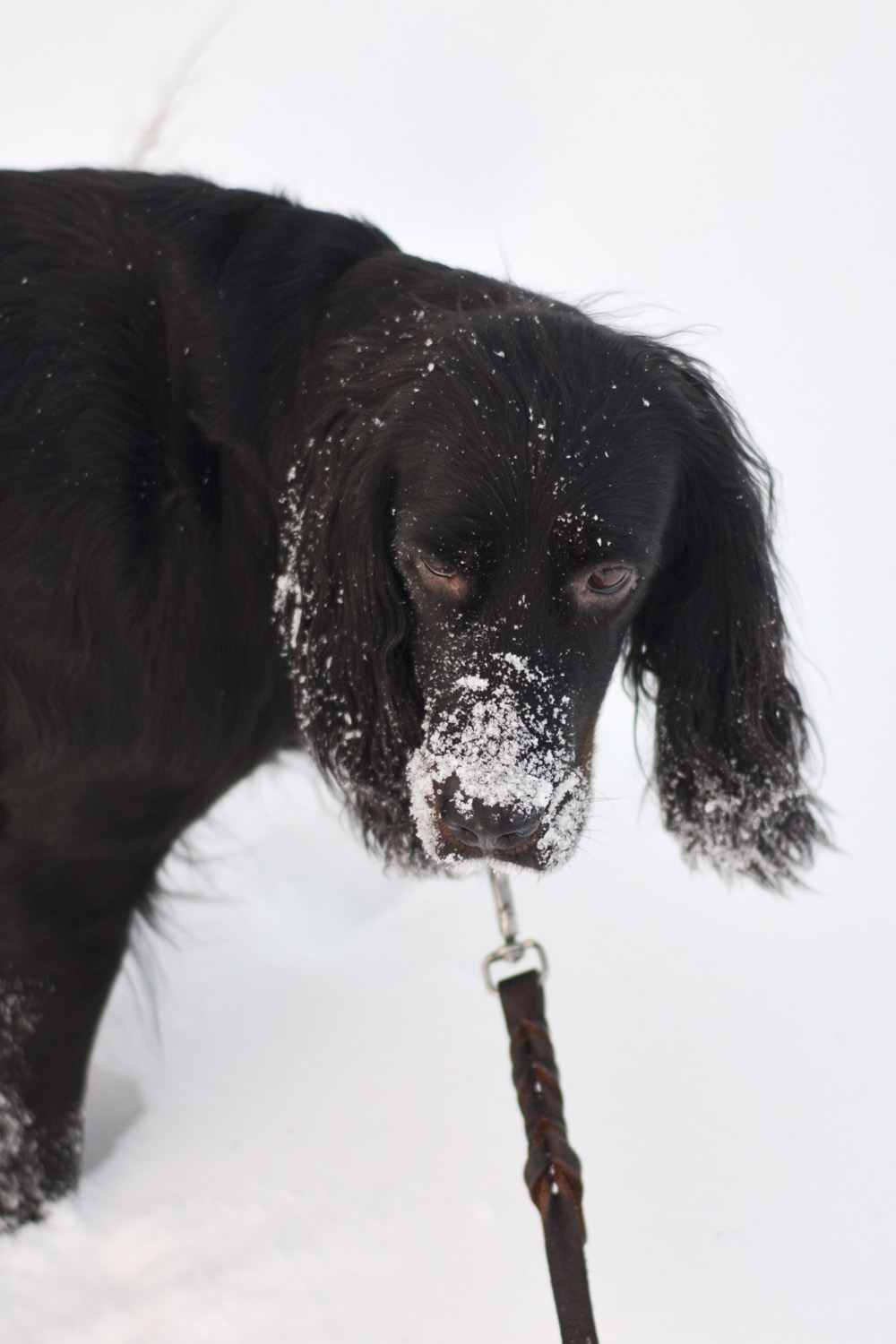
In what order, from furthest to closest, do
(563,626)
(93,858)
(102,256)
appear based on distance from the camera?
(93,858), (102,256), (563,626)

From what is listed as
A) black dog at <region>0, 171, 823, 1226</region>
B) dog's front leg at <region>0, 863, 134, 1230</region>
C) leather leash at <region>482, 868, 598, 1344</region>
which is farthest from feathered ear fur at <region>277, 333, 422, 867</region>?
dog's front leg at <region>0, 863, 134, 1230</region>

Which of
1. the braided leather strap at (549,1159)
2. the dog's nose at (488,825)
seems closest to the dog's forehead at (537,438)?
the dog's nose at (488,825)

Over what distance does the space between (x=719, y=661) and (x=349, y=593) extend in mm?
626

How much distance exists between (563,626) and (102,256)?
91cm

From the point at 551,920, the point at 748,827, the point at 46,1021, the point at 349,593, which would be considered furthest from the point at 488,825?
the point at 551,920

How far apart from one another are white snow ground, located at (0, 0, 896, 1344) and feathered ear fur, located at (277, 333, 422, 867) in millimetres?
438

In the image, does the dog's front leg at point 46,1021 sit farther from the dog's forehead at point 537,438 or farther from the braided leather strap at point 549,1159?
the dog's forehead at point 537,438

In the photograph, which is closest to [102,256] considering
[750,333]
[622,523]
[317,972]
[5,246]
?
[5,246]

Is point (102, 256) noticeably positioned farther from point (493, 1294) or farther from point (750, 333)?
point (750, 333)

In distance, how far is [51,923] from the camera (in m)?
1.96

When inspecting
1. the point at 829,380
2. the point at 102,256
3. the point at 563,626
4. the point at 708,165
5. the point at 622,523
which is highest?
the point at 708,165

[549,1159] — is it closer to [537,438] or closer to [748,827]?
[748,827]

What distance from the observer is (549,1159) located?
1537 mm

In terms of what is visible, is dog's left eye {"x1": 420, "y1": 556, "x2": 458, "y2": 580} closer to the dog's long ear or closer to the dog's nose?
the dog's nose
